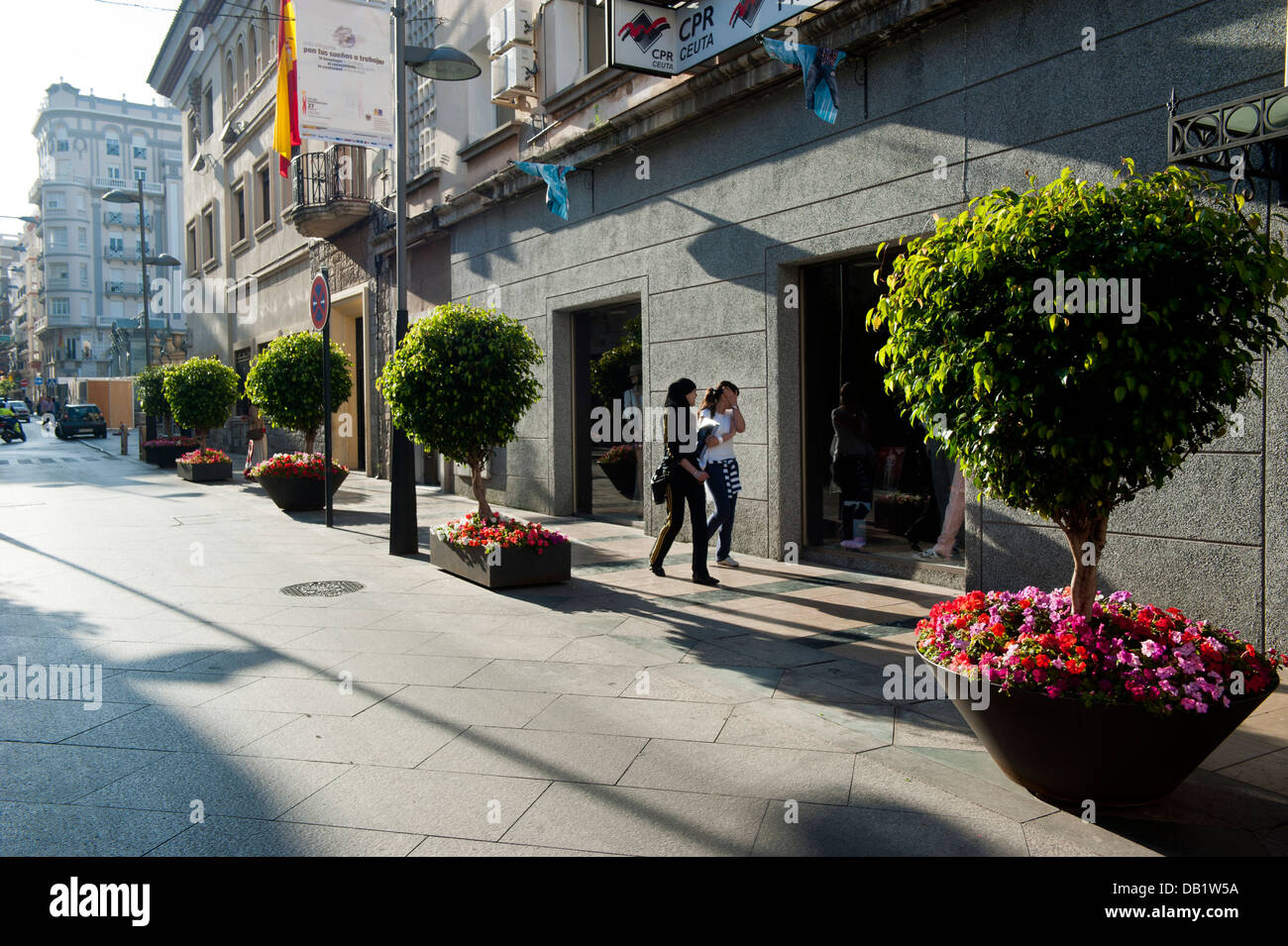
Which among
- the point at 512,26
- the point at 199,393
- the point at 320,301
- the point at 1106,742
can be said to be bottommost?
the point at 1106,742

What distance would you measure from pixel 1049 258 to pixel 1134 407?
0.66m

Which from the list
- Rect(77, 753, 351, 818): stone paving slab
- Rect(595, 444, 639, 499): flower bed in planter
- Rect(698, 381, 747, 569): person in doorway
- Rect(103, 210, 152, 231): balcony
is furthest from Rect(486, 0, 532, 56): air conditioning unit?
Rect(103, 210, 152, 231): balcony

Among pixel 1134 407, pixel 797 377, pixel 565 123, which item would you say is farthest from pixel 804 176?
pixel 1134 407

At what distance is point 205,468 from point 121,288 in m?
85.1

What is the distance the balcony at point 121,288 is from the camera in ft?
305

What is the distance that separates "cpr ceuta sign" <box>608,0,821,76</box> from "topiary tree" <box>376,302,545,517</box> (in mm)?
3518

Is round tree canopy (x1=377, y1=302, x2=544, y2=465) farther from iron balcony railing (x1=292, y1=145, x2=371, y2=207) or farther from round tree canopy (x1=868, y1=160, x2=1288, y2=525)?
iron balcony railing (x1=292, y1=145, x2=371, y2=207)

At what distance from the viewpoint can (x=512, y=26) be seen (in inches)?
578

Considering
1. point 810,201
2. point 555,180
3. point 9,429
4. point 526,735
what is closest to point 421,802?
point 526,735

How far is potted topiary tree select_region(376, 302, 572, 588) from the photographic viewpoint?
9.18m

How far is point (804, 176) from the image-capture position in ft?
31.8

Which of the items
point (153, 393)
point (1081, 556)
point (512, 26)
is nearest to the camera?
point (1081, 556)

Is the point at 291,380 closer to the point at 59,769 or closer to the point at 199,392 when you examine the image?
the point at 199,392

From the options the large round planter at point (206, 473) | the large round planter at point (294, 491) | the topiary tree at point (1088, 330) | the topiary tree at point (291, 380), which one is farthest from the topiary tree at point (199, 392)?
the topiary tree at point (1088, 330)
